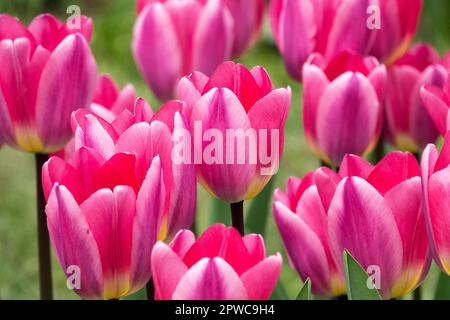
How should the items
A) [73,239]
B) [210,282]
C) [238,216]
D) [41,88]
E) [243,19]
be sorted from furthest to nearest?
[243,19]
[41,88]
[238,216]
[73,239]
[210,282]

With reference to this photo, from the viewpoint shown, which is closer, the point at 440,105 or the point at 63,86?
the point at 440,105

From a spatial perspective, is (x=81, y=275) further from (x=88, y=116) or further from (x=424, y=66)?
(x=424, y=66)

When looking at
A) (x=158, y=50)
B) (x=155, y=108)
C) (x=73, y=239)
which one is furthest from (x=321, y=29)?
(x=155, y=108)

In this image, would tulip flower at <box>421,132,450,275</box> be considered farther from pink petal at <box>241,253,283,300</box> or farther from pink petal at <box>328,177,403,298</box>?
pink petal at <box>241,253,283,300</box>

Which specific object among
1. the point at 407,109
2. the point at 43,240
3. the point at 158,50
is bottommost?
the point at 43,240

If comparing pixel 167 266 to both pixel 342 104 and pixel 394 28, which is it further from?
pixel 394 28

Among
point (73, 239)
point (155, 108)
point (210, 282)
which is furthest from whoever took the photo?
point (155, 108)

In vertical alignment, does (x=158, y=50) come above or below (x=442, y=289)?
above

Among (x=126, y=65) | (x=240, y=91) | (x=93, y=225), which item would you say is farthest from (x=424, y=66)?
(x=126, y=65)
